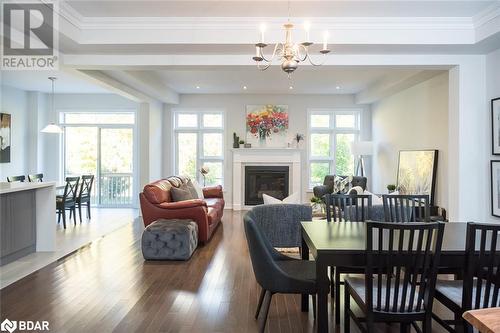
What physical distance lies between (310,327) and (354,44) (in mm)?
3197

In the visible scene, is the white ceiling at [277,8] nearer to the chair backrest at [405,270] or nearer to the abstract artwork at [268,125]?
the chair backrest at [405,270]

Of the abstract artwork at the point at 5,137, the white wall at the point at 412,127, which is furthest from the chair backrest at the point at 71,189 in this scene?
the white wall at the point at 412,127

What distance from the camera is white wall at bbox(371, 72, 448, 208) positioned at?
5762 millimetres

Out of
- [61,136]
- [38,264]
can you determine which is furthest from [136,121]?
[38,264]

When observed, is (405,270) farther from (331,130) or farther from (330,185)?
(331,130)

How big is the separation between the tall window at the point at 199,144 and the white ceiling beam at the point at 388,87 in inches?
148

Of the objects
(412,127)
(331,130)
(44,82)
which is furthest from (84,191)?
(412,127)

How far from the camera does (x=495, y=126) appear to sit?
4238mm

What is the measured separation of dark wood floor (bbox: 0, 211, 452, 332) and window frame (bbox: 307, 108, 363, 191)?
5.09 meters

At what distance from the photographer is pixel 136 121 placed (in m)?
9.20

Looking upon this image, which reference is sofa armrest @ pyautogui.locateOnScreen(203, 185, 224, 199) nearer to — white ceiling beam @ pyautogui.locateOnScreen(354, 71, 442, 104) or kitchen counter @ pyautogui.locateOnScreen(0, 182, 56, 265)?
kitchen counter @ pyautogui.locateOnScreen(0, 182, 56, 265)

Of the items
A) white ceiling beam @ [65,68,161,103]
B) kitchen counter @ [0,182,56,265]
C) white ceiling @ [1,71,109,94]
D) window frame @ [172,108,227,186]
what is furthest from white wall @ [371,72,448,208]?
white ceiling @ [1,71,109,94]

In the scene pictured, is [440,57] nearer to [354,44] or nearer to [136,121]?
[354,44]

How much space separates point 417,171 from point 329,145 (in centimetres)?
320
